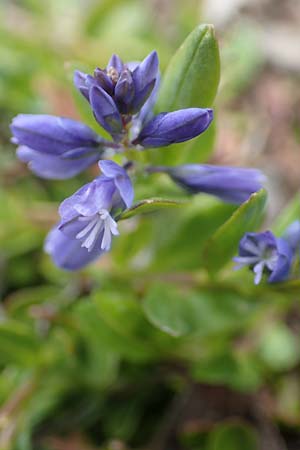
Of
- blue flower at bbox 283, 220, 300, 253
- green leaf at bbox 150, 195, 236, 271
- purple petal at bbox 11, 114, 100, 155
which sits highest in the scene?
purple petal at bbox 11, 114, 100, 155

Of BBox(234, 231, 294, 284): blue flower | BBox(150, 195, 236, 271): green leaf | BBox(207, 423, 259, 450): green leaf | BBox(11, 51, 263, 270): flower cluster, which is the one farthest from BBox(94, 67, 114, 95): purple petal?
BBox(207, 423, 259, 450): green leaf

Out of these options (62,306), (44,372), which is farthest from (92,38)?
(44,372)

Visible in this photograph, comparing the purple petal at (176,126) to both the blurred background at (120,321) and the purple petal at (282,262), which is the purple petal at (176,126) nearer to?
the purple petal at (282,262)

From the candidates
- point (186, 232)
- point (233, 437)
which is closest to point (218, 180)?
point (186, 232)

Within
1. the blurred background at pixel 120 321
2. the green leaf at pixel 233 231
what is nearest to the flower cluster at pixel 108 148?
the green leaf at pixel 233 231

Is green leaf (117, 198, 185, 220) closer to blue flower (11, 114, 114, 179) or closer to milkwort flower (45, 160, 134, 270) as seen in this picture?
milkwort flower (45, 160, 134, 270)
